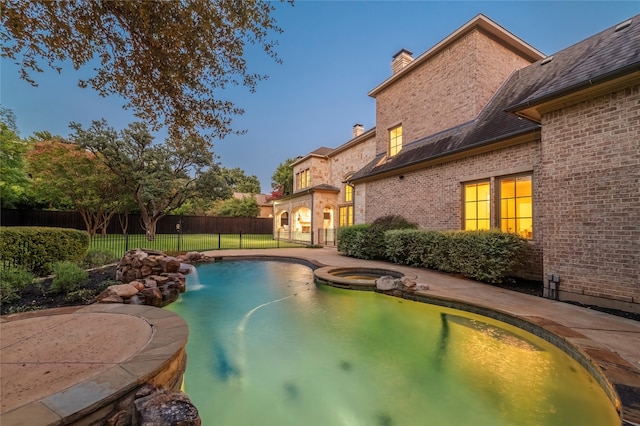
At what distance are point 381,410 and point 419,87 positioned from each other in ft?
38.9

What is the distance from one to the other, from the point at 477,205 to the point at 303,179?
48.5 feet

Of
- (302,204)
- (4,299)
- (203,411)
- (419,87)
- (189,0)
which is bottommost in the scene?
(203,411)

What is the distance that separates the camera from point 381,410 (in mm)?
2686

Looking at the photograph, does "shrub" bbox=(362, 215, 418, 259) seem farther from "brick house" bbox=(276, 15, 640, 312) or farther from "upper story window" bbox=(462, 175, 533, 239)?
"upper story window" bbox=(462, 175, 533, 239)

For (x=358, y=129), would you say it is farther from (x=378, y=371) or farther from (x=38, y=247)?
(x=378, y=371)

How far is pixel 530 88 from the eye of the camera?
26.1ft

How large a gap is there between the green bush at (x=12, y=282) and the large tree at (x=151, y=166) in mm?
10595

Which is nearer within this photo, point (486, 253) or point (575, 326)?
point (575, 326)

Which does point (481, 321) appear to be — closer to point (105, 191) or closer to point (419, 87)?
point (419, 87)

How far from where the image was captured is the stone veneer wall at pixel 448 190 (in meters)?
6.51

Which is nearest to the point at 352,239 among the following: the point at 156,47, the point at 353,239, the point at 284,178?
the point at 353,239

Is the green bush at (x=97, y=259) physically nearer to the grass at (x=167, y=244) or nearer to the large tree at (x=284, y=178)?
the grass at (x=167, y=244)

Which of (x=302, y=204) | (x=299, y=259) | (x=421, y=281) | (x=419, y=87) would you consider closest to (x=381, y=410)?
(x=421, y=281)

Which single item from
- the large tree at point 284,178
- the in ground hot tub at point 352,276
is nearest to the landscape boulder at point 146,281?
the in ground hot tub at point 352,276
